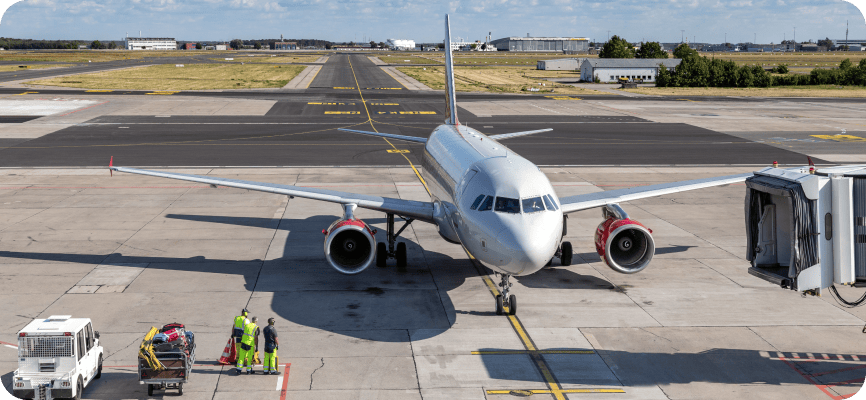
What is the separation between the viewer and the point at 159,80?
119000 millimetres

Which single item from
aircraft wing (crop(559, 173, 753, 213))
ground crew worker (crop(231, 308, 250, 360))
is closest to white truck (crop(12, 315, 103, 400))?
ground crew worker (crop(231, 308, 250, 360))

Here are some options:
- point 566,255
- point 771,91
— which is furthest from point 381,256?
point 771,91

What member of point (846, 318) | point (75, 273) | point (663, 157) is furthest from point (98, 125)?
point (846, 318)

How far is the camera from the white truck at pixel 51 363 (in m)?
13.8

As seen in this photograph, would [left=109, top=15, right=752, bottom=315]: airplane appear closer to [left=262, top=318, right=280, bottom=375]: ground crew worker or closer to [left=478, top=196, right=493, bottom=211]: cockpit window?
[left=478, top=196, right=493, bottom=211]: cockpit window

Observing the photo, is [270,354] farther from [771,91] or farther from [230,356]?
[771,91]

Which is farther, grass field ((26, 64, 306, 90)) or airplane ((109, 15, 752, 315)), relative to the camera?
grass field ((26, 64, 306, 90))

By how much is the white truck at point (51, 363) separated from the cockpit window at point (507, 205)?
996 cm

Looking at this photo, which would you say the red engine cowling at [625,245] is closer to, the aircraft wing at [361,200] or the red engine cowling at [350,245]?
the aircraft wing at [361,200]

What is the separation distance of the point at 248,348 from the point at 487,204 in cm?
692

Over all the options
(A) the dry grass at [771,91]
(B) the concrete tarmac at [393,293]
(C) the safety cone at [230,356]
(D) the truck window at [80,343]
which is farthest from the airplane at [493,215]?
(A) the dry grass at [771,91]

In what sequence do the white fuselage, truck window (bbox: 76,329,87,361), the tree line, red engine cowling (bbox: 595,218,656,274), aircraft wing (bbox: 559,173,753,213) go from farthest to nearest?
the tree line < aircraft wing (bbox: 559,173,753,213) < red engine cowling (bbox: 595,218,656,274) < the white fuselage < truck window (bbox: 76,329,87,361)

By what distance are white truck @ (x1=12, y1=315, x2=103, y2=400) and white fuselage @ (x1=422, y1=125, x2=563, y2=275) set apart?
9.46m

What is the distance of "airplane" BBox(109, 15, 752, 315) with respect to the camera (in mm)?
17328
